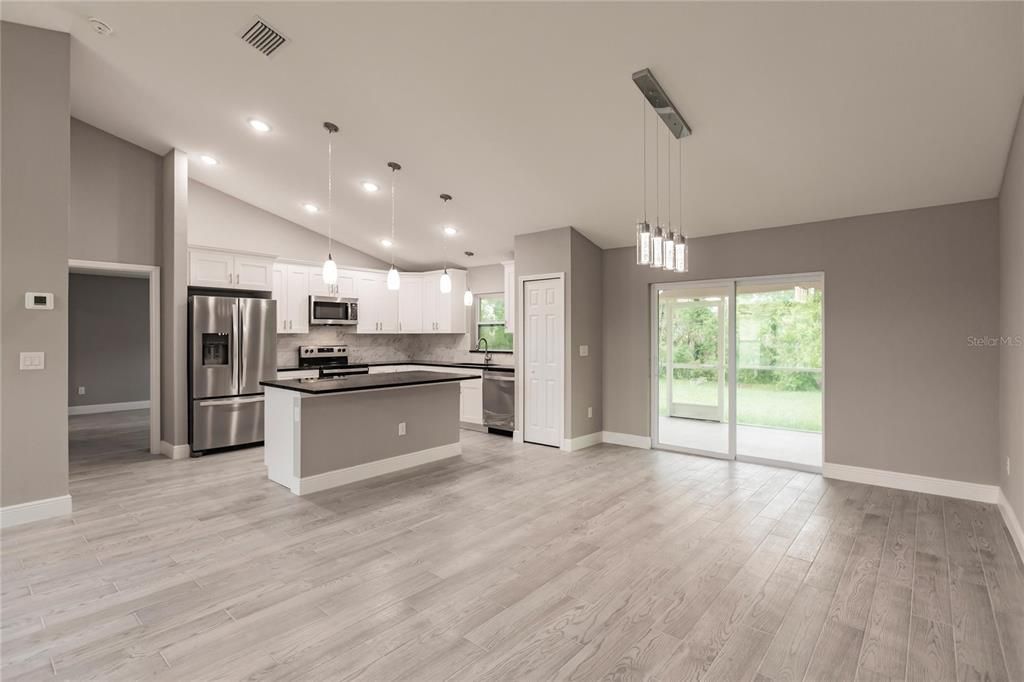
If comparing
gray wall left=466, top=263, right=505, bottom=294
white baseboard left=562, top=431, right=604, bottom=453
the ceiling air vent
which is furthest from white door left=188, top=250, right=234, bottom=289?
white baseboard left=562, top=431, right=604, bottom=453

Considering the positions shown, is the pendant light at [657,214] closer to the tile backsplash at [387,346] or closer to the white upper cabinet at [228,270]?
the tile backsplash at [387,346]

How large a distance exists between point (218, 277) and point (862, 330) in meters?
6.85

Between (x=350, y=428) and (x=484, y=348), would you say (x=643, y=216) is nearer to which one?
(x=350, y=428)

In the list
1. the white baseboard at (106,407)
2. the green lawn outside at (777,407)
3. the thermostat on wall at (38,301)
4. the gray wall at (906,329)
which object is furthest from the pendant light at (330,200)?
the white baseboard at (106,407)

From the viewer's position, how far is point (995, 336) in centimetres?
386

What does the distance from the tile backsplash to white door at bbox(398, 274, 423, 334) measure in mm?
474

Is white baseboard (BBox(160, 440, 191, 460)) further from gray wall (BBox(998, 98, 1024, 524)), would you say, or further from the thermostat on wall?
gray wall (BBox(998, 98, 1024, 524))

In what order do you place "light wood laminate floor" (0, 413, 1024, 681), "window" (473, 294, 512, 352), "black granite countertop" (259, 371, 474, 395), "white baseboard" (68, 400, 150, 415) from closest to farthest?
"light wood laminate floor" (0, 413, 1024, 681)
"black granite countertop" (259, 371, 474, 395)
"window" (473, 294, 512, 352)
"white baseboard" (68, 400, 150, 415)

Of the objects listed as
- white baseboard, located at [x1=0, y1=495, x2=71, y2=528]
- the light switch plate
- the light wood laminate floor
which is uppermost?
the light switch plate

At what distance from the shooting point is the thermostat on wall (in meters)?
3.46

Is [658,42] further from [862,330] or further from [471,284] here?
[471,284]

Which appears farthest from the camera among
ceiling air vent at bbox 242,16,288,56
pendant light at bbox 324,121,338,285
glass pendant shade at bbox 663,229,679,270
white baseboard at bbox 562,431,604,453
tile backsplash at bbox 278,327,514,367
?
tile backsplash at bbox 278,327,514,367

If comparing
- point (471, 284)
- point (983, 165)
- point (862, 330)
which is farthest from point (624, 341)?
point (983, 165)

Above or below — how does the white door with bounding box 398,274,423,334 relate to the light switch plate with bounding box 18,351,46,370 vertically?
above
